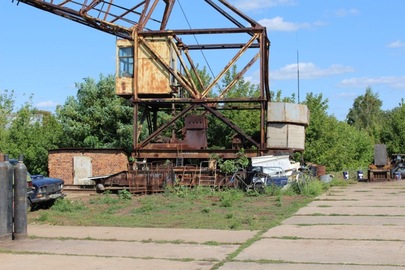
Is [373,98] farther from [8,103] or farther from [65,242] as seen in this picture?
[65,242]

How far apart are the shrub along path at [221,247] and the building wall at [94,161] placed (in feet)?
49.1

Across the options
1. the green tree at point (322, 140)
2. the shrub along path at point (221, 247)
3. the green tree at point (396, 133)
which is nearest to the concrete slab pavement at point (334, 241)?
the shrub along path at point (221, 247)

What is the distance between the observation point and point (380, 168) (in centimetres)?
3709

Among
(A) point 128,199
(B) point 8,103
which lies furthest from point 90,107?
(B) point 8,103

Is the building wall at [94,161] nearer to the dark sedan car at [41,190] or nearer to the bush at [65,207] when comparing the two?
the dark sedan car at [41,190]

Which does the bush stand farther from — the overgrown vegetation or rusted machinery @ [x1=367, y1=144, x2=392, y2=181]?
rusted machinery @ [x1=367, y1=144, x2=392, y2=181]

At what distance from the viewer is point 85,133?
36.8 metres

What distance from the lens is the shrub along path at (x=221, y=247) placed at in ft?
29.6

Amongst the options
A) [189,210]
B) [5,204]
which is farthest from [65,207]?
[5,204]

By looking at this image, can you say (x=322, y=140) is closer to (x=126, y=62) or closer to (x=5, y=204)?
(x=126, y=62)

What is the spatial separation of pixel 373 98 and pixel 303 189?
89176 millimetres

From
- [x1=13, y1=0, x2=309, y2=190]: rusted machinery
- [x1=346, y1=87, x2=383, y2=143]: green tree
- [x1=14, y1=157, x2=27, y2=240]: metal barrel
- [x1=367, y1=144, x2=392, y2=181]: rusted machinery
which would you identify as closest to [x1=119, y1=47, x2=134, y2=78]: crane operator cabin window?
[x1=13, y1=0, x2=309, y2=190]: rusted machinery

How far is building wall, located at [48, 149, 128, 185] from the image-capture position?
94.7 feet

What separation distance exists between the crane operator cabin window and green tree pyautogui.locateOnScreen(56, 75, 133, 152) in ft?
22.6
